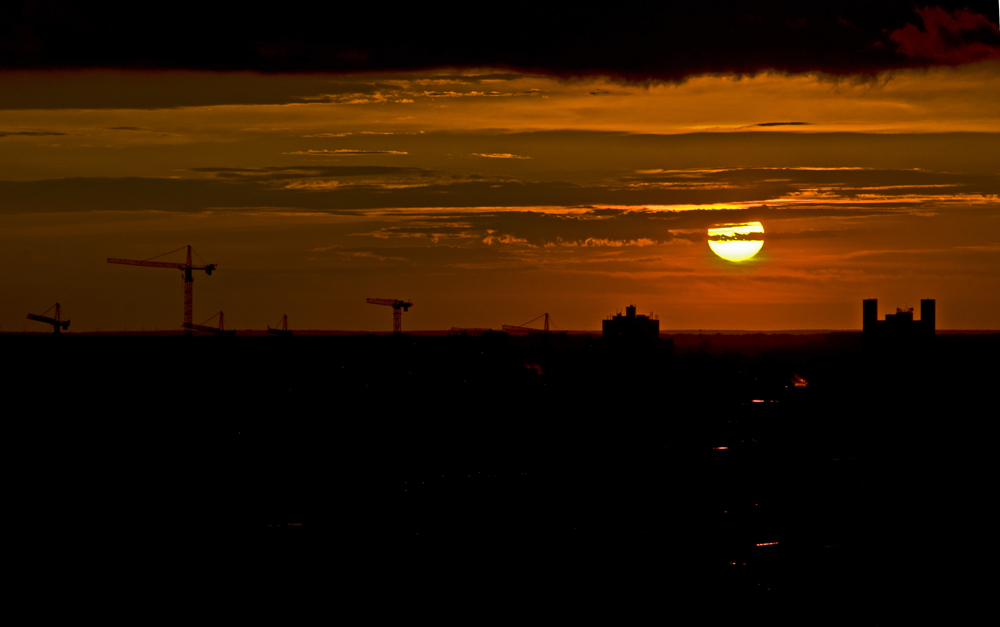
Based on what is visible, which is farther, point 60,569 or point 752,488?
point 752,488

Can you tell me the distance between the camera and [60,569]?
147 feet

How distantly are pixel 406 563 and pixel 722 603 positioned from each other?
1511 centimetres

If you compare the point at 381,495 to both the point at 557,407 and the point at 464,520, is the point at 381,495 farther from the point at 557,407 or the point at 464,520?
the point at 557,407

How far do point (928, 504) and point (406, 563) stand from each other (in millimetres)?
39964

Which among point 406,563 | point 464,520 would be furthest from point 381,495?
point 406,563

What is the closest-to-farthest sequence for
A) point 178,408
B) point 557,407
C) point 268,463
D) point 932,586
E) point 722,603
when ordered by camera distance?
point 722,603 < point 932,586 < point 268,463 < point 178,408 < point 557,407

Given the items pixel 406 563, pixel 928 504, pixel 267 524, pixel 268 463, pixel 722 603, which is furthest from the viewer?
pixel 268 463

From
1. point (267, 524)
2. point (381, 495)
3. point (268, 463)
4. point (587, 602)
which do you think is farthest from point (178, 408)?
point (587, 602)

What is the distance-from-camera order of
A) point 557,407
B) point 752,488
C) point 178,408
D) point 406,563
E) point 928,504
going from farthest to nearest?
point 557,407, point 178,408, point 752,488, point 928,504, point 406,563

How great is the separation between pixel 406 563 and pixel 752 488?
41.5 metres

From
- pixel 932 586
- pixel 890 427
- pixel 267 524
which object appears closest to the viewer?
pixel 932 586

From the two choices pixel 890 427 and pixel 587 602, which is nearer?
pixel 587 602

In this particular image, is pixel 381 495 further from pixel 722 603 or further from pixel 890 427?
pixel 890 427

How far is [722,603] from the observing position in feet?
133
